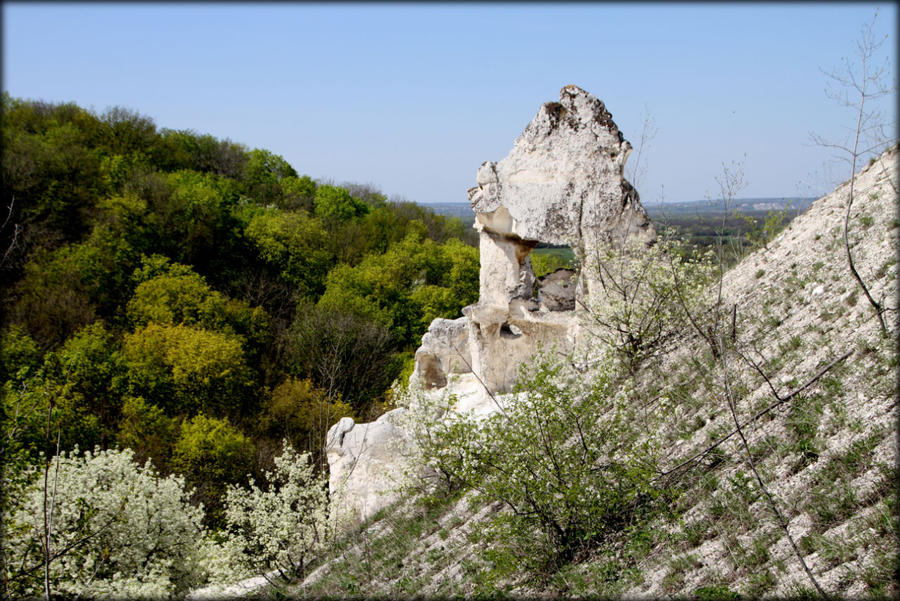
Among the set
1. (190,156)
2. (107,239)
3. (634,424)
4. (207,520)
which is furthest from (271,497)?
(190,156)

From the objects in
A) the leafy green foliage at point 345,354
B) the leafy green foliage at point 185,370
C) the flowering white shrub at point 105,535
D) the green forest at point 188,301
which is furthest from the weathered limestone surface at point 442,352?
the leafy green foliage at point 345,354

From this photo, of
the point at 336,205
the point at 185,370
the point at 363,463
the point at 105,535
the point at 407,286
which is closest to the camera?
the point at 105,535

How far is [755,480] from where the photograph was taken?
6762 mm

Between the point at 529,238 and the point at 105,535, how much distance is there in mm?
9960

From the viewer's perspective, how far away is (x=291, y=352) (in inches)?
1277

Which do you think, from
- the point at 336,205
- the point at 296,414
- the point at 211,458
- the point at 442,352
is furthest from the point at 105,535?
the point at 336,205

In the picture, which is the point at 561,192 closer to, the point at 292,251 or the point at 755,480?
the point at 755,480

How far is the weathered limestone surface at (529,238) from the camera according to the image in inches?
550

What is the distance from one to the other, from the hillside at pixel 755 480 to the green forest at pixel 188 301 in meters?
6.78

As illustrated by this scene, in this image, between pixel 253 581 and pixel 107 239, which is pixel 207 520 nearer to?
pixel 253 581

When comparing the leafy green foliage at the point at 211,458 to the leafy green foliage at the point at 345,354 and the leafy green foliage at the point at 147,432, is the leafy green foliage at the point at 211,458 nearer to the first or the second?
the leafy green foliage at the point at 147,432

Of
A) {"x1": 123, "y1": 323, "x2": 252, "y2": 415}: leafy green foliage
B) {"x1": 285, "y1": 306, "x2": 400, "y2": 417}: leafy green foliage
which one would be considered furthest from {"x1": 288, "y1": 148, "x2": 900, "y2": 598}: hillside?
{"x1": 285, "y1": 306, "x2": 400, "y2": 417}: leafy green foliage

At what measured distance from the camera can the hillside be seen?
5660mm

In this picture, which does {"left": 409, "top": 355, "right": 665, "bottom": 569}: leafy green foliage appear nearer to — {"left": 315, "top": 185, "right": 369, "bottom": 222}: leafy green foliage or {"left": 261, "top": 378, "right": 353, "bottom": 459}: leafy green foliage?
{"left": 261, "top": 378, "right": 353, "bottom": 459}: leafy green foliage
